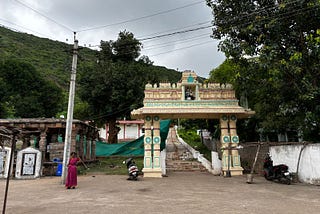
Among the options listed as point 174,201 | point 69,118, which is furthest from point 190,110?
point 174,201

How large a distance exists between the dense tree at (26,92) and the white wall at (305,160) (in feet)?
97.0

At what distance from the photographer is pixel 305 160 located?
31.3 ft

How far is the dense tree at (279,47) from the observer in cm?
888

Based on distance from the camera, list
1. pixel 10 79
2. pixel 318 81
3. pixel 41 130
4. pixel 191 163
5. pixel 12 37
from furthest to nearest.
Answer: pixel 12 37 < pixel 10 79 < pixel 191 163 < pixel 41 130 < pixel 318 81

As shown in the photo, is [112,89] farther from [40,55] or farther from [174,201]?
[40,55]

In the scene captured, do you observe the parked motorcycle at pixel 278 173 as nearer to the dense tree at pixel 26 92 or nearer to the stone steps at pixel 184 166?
the stone steps at pixel 184 166

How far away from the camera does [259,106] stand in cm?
1441

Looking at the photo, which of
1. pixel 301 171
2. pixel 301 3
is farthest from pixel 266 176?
pixel 301 3

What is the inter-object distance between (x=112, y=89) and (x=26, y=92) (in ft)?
70.3

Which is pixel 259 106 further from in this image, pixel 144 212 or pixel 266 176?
pixel 144 212

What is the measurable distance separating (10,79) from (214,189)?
35.2 m

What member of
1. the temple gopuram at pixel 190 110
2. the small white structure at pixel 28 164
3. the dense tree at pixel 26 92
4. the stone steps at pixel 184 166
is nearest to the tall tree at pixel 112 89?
the stone steps at pixel 184 166

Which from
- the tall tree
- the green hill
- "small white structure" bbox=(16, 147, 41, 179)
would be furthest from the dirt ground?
the green hill

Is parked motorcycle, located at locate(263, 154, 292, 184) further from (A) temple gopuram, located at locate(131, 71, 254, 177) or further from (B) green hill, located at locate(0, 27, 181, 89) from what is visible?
(B) green hill, located at locate(0, 27, 181, 89)
